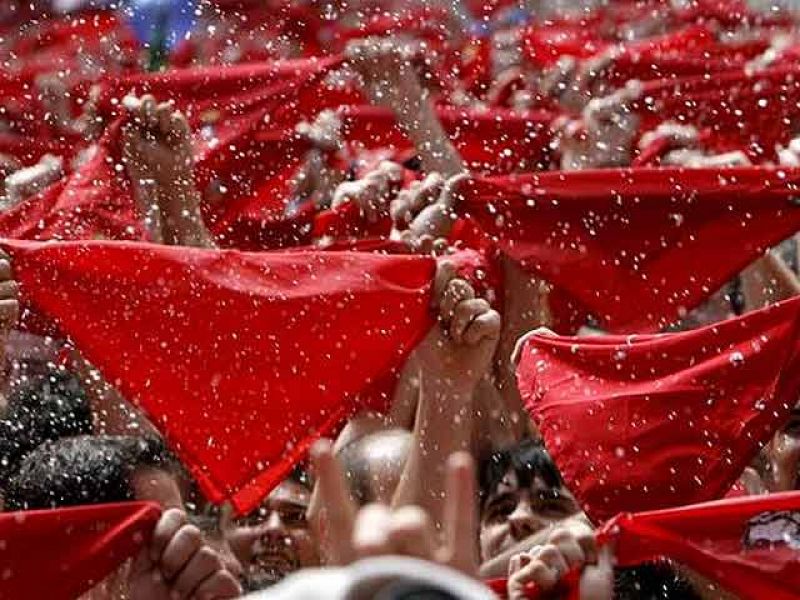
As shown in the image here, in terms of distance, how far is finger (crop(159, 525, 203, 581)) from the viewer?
2.96 m

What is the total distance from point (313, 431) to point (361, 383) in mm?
160

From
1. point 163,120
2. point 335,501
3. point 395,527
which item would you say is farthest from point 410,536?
point 163,120

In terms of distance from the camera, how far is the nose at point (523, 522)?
3.80 metres

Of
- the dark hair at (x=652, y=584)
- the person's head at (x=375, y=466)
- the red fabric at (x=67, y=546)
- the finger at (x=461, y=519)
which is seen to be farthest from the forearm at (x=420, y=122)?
the finger at (x=461, y=519)

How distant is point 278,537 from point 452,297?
73 cm

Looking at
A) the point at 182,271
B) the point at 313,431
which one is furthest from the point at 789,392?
the point at 182,271

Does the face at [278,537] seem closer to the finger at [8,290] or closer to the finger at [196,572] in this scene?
the finger at [8,290]

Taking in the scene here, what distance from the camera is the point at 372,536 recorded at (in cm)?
192

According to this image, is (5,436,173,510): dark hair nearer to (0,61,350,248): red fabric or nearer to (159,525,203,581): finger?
(159,525,203,581): finger

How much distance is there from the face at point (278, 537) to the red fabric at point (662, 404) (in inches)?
24.1

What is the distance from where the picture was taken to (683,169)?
177 inches

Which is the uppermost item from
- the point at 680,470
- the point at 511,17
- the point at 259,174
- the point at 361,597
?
the point at 361,597

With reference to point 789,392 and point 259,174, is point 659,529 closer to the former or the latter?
point 789,392

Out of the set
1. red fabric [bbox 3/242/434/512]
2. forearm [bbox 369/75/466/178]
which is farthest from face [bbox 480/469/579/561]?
forearm [bbox 369/75/466/178]
